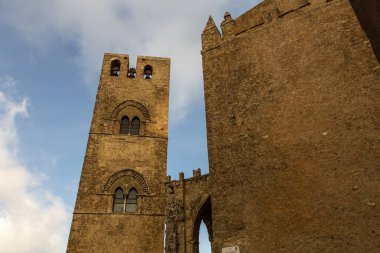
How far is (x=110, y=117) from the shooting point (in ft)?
53.5

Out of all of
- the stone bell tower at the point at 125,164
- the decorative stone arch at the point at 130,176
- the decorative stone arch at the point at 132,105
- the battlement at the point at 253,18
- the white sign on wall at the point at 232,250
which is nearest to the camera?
the white sign on wall at the point at 232,250

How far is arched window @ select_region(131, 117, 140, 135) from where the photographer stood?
53.5ft

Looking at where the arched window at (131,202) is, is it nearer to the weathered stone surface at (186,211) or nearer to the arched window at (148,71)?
the weathered stone surface at (186,211)

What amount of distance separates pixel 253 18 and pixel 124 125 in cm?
1010

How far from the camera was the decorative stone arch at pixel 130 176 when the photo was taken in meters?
14.4

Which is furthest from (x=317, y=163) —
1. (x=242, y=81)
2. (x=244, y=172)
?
(x=242, y=81)

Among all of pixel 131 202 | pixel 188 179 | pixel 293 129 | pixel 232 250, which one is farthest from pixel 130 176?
pixel 293 129

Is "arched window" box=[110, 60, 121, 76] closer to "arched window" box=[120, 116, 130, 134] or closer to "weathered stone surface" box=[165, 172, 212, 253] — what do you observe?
"arched window" box=[120, 116, 130, 134]

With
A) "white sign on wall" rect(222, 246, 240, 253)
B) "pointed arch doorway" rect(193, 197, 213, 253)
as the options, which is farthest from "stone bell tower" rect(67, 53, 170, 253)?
"white sign on wall" rect(222, 246, 240, 253)

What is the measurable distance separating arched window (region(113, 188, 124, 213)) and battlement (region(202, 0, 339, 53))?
27.7ft

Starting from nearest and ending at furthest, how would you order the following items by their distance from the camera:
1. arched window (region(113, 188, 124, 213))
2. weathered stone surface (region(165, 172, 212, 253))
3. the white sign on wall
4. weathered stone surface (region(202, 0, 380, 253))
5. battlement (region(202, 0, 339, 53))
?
weathered stone surface (region(202, 0, 380, 253)) → the white sign on wall → battlement (region(202, 0, 339, 53)) → weathered stone surface (region(165, 172, 212, 253)) → arched window (region(113, 188, 124, 213))

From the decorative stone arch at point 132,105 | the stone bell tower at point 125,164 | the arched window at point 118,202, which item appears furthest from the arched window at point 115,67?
the arched window at point 118,202

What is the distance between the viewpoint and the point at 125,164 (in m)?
15.0

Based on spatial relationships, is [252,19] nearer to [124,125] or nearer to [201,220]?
[201,220]
